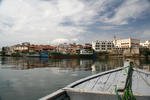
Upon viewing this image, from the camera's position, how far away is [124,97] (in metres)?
2.39

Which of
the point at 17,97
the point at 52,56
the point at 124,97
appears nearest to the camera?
the point at 124,97

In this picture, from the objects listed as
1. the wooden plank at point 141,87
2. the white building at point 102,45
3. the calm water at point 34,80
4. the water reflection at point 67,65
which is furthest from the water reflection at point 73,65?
the white building at point 102,45

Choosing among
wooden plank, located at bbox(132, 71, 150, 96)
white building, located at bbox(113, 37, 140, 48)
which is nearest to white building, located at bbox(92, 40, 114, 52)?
white building, located at bbox(113, 37, 140, 48)

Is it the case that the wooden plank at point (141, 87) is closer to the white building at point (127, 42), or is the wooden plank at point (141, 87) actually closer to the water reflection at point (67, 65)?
the water reflection at point (67, 65)

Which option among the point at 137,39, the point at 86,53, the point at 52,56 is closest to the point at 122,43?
the point at 137,39

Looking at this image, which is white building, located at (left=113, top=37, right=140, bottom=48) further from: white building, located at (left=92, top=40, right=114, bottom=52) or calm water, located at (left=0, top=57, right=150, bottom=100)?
calm water, located at (left=0, top=57, right=150, bottom=100)

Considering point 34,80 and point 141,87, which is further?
point 34,80

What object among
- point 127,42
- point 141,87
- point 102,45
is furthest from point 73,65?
point 127,42

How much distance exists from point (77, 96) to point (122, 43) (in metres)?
98.3

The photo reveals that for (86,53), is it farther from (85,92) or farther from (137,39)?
(85,92)

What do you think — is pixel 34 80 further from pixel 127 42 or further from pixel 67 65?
pixel 127 42

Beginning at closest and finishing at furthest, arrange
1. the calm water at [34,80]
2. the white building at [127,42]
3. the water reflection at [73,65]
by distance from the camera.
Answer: the calm water at [34,80], the water reflection at [73,65], the white building at [127,42]

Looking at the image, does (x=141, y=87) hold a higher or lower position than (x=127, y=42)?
lower

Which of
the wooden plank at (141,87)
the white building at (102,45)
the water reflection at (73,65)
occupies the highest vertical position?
the white building at (102,45)
